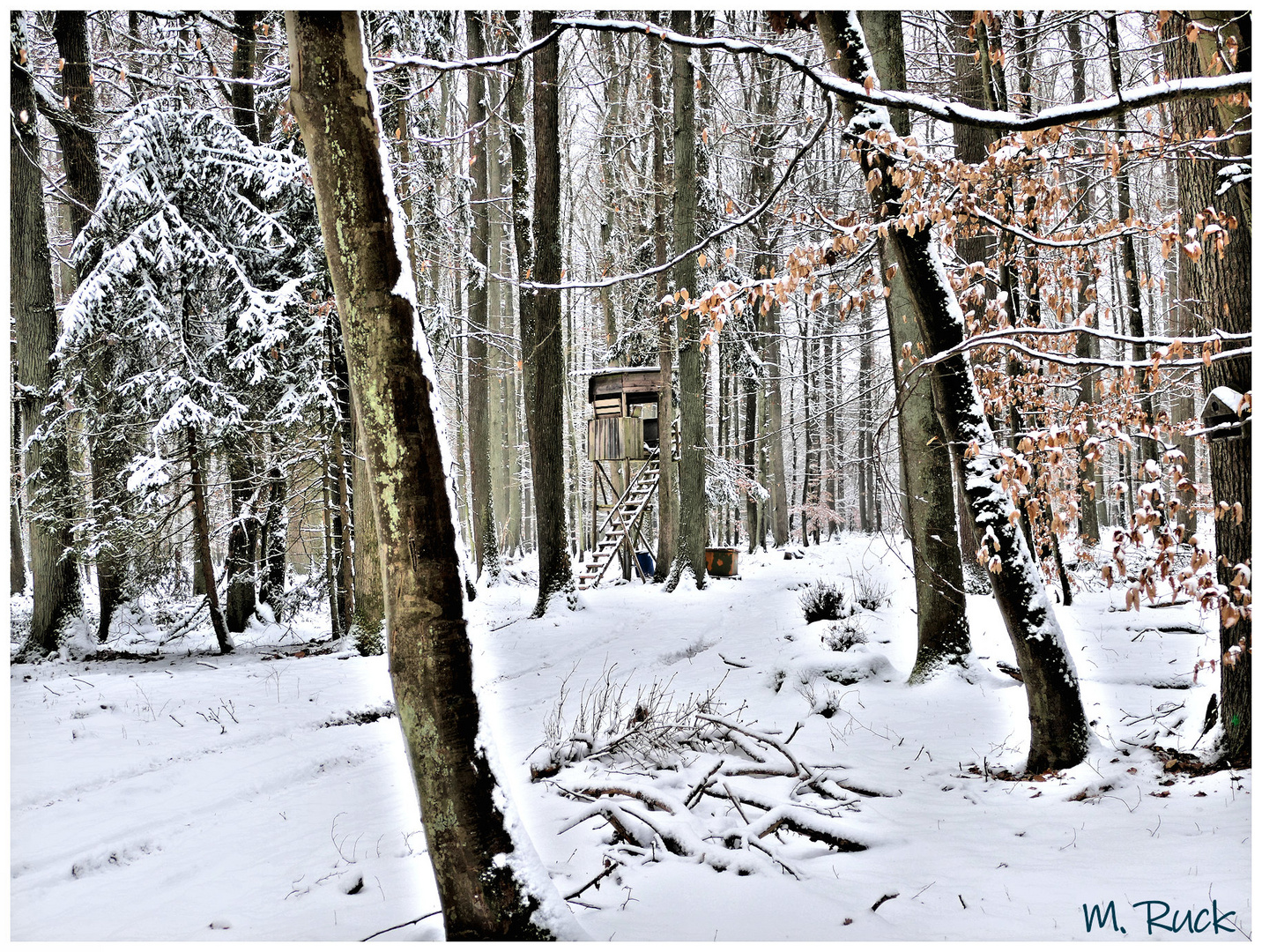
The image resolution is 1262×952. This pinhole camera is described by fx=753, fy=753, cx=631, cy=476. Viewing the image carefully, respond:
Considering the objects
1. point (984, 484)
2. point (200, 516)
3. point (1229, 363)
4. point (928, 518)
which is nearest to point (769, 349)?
point (928, 518)

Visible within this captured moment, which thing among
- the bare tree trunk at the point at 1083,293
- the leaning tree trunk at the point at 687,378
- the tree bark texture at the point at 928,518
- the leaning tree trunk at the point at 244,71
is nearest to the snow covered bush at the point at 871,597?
the bare tree trunk at the point at 1083,293

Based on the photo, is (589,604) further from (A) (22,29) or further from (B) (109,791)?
(A) (22,29)

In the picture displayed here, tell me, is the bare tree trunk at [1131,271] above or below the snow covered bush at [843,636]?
above

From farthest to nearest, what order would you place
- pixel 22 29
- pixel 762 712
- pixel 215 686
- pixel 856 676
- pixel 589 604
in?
pixel 589 604 < pixel 22 29 < pixel 215 686 < pixel 856 676 < pixel 762 712

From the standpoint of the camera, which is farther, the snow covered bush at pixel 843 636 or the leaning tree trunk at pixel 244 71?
the leaning tree trunk at pixel 244 71

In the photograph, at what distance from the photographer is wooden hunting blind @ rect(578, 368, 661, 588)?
17.7 meters

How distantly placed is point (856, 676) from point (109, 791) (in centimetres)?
643

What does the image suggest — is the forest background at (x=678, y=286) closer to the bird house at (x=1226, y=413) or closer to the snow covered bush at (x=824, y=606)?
the bird house at (x=1226, y=413)

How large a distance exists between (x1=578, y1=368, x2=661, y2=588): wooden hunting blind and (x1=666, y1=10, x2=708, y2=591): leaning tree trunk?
9.62 feet

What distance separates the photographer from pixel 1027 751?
5.37 metres

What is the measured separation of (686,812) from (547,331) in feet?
28.8

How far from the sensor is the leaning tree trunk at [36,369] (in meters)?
9.76

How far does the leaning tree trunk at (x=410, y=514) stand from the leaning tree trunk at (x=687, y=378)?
429 inches

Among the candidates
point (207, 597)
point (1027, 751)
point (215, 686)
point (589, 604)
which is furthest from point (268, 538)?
point (1027, 751)
